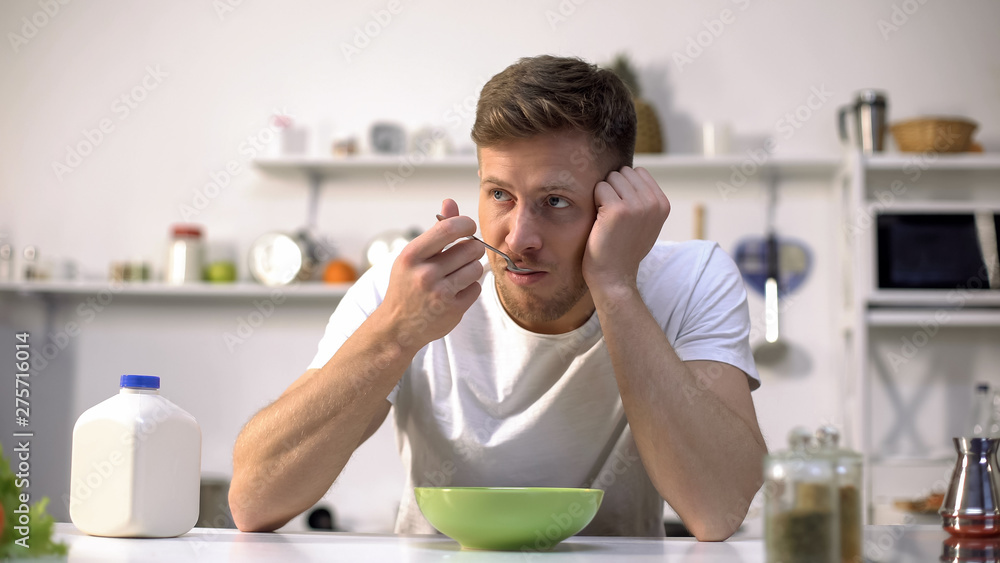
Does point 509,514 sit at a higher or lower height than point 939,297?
lower

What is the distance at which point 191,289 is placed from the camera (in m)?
2.81

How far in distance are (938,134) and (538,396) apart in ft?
6.28

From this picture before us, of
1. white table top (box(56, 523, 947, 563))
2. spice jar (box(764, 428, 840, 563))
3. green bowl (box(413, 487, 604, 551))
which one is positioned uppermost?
spice jar (box(764, 428, 840, 563))

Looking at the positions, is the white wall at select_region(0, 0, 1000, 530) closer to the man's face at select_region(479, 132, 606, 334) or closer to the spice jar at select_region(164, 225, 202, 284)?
the spice jar at select_region(164, 225, 202, 284)

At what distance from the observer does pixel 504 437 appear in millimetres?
1312

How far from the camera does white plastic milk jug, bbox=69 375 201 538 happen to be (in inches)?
35.0

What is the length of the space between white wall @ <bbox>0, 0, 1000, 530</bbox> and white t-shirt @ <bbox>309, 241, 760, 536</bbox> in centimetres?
155

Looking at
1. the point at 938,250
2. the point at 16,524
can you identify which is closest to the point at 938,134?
the point at 938,250

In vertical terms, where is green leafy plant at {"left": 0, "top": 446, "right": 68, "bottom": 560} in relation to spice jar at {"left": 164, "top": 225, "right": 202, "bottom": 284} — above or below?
below

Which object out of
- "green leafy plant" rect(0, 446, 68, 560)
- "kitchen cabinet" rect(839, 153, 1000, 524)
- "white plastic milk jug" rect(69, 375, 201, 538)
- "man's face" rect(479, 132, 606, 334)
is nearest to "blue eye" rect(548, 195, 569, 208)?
"man's face" rect(479, 132, 606, 334)

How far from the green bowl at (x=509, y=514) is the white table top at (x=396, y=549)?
0.7 inches

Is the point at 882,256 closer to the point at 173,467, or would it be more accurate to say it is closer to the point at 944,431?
the point at 944,431

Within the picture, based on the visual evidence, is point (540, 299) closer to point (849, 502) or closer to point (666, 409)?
point (666, 409)

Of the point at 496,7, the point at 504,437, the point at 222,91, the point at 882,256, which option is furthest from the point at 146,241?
the point at 882,256
